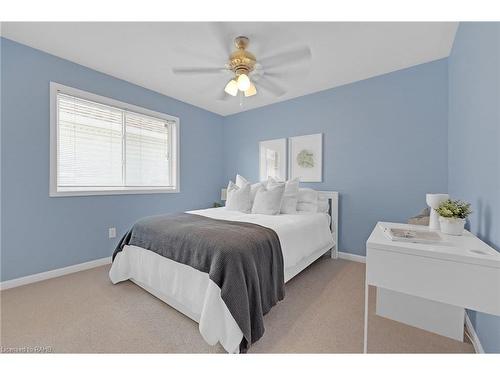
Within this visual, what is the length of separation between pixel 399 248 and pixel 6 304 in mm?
3119

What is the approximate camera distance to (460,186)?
75.3 inches

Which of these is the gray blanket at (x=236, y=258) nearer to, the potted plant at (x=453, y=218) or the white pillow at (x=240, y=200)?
the white pillow at (x=240, y=200)

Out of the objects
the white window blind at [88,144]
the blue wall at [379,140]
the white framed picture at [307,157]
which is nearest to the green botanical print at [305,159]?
Answer: the white framed picture at [307,157]

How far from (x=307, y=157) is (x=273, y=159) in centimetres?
63

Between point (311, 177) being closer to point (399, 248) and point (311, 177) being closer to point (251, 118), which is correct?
point (251, 118)

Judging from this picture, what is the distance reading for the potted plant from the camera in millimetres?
1372

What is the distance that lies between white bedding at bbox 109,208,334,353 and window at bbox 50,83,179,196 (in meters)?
1.22

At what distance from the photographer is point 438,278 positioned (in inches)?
41.2

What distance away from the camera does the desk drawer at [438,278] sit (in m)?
0.95

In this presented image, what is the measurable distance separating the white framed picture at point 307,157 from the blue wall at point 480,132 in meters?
1.56

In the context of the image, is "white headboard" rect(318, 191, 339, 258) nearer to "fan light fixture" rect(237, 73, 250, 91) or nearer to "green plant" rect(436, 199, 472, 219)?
"green plant" rect(436, 199, 472, 219)

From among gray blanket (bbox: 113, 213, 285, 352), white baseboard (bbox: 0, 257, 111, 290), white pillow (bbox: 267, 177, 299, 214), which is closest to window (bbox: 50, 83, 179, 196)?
white baseboard (bbox: 0, 257, 111, 290)

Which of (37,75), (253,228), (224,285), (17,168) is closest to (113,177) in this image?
(17,168)

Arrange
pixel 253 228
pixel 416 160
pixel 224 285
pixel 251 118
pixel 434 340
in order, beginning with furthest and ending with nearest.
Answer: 1. pixel 251 118
2. pixel 416 160
3. pixel 253 228
4. pixel 434 340
5. pixel 224 285
